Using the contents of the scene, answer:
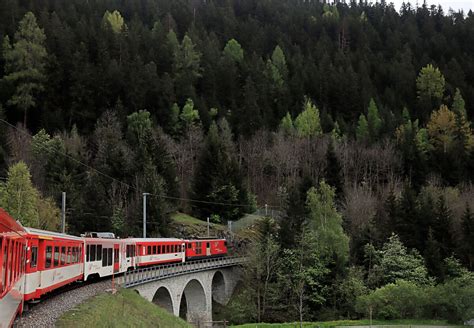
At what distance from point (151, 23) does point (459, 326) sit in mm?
95286

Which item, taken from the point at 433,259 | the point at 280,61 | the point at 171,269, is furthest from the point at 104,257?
the point at 280,61

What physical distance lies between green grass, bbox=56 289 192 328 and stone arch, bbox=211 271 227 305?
28.0 m

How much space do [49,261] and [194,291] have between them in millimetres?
35348

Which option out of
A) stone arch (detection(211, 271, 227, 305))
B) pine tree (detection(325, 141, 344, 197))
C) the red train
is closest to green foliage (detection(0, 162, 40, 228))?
the red train

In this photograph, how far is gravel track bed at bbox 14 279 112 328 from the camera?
673 inches

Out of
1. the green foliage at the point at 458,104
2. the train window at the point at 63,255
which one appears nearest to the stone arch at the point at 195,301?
the train window at the point at 63,255

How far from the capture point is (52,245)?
20.0m

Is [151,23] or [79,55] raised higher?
[151,23]

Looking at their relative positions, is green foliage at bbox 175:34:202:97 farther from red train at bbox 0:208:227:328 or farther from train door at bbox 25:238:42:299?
train door at bbox 25:238:42:299

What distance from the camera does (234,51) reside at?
11212 centimetres

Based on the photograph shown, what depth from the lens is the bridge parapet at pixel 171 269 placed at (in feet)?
113

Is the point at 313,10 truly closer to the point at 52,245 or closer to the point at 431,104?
the point at 431,104

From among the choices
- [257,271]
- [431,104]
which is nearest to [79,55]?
[257,271]

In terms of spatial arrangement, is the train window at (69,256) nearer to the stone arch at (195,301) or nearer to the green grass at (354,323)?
the green grass at (354,323)
